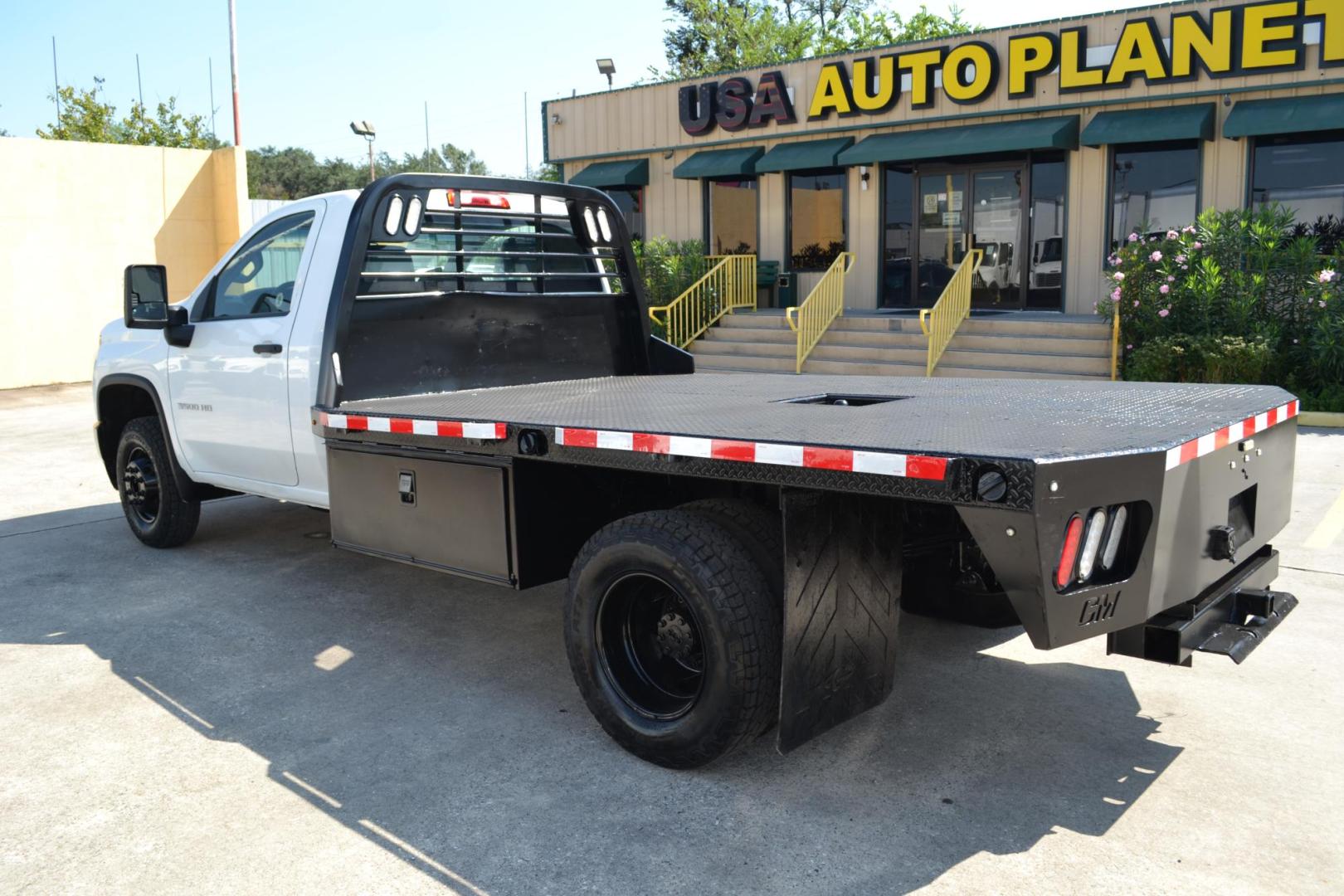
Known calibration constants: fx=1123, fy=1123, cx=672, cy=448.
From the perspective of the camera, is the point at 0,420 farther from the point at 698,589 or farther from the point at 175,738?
the point at 698,589

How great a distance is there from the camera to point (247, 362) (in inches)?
235

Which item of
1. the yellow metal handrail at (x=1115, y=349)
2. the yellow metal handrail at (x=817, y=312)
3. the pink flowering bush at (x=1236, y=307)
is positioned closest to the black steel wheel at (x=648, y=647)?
the pink flowering bush at (x=1236, y=307)

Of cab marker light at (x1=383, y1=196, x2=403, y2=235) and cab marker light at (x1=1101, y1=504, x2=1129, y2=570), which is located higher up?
cab marker light at (x1=383, y1=196, x2=403, y2=235)

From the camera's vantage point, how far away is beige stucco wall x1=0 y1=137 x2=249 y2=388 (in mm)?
18750

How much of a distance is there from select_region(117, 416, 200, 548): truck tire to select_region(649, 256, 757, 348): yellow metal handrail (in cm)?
1149

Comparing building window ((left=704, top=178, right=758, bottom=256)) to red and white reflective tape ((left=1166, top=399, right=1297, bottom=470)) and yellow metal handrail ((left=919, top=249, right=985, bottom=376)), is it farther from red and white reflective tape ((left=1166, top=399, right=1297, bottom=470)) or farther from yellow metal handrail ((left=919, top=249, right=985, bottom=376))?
red and white reflective tape ((left=1166, top=399, right=1297, bottom=470))

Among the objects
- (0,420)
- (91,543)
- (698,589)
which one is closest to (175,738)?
(698,589)

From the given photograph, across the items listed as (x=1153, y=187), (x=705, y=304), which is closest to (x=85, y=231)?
(x=705, y=304)

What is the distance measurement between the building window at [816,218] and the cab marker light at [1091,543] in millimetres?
16764

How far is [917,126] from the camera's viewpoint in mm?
17891

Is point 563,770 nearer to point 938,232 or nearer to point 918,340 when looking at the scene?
point 918,340

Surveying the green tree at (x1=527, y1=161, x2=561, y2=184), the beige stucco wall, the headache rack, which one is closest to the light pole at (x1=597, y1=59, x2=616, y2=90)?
the green tree at (x1=527, y1=161, x2=561, y2=184)

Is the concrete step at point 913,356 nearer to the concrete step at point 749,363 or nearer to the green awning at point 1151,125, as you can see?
the concrete step at point 749,363

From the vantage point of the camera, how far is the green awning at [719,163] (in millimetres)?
19484
